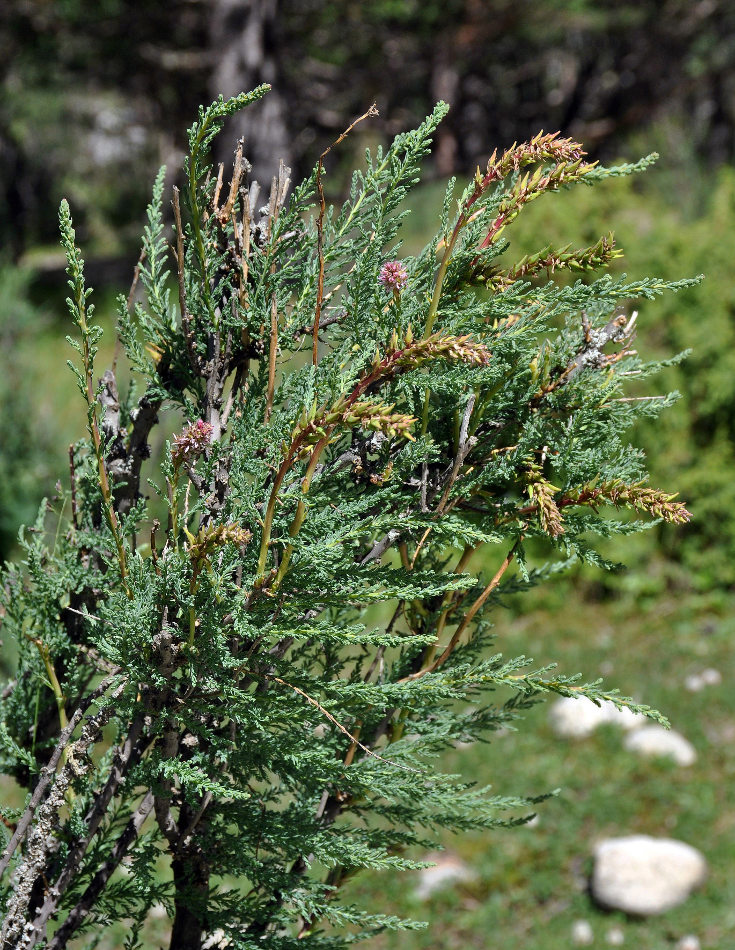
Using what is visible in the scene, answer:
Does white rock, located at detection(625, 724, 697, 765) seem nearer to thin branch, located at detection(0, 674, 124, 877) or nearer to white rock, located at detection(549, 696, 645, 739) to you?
white rock, located at detection(549, 696, 645, 739)

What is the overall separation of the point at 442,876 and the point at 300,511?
384 centimetres

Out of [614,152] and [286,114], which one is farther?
[614,152]

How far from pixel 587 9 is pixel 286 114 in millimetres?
6341

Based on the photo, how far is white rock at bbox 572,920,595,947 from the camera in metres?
4.04

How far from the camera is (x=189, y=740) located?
4.25 ft

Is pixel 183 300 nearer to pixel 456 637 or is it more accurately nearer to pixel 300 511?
pixel 300 511

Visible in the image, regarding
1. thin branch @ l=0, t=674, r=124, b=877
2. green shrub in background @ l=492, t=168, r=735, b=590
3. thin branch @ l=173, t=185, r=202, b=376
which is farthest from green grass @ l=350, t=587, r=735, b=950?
thin branch @ l=173, t=185, r=202, b=376

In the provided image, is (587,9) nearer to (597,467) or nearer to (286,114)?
(286,114)

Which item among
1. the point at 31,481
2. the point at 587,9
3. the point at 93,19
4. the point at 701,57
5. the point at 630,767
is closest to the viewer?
the point at 630,767

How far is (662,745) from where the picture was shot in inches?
199

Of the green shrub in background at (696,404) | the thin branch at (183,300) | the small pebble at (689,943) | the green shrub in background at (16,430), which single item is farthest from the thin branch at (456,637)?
the green shrub in background at (696,404)

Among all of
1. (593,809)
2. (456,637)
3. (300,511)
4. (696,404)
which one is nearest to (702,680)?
(593,809)

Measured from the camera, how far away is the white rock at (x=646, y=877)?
409 centimetres

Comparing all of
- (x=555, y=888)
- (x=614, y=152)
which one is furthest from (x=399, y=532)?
(x=614, y=152)
